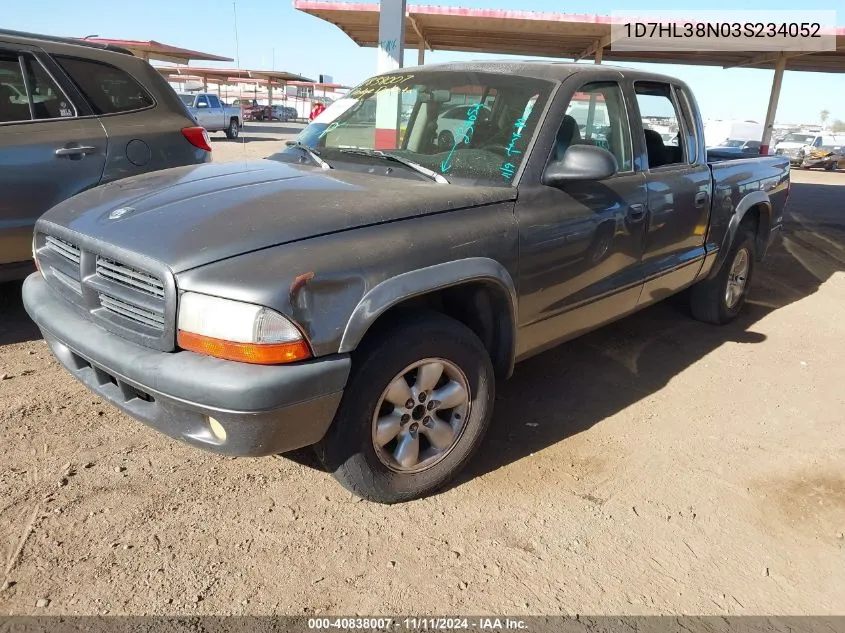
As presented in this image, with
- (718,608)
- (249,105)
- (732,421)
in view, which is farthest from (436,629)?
(249,105)

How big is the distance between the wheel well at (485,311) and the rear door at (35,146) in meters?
2.84

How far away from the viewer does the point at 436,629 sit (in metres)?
2.14

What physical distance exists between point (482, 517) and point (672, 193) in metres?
2.35

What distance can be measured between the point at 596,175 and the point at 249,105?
139 feet

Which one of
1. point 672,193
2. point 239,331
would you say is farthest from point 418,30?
point 239,331

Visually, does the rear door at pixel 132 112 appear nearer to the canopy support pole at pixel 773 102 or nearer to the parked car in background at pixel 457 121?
the parked car in background at pixel 457 121

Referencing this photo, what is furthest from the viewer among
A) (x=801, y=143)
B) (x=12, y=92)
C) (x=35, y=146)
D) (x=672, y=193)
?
(x=801, y=143)

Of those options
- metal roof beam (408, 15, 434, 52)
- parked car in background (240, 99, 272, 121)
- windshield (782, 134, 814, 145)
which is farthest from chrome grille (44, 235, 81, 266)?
parked car in background (240, 99, 272, 121)

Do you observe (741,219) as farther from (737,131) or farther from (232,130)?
(737,131)

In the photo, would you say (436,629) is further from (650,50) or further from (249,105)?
(249,105)

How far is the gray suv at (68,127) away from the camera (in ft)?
13.4

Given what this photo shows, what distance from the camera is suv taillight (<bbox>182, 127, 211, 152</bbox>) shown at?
5.00 m

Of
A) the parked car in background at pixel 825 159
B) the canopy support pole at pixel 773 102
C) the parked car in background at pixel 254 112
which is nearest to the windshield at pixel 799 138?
the parked car in background at pixel 825 159

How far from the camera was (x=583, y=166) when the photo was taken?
2951mm
